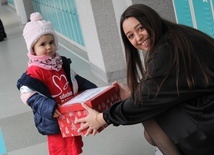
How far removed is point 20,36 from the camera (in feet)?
37.8

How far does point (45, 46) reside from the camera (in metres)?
2.80

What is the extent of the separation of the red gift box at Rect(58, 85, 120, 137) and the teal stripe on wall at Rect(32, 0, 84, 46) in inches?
186

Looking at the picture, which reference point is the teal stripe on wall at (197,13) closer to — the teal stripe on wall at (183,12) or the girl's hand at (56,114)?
the teal stripe on wall at (183,12)

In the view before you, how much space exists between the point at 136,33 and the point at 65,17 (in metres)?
6.35

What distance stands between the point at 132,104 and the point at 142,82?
125 mm

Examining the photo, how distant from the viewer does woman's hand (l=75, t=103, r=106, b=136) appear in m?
2.50

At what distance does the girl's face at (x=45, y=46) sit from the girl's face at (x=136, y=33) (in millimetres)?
612

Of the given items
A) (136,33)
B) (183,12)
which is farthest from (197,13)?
(136,33)

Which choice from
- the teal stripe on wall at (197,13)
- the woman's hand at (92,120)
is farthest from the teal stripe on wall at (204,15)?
the woman's hand at (92,120)

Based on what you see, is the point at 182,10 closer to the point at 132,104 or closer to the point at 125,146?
the point at 125,146

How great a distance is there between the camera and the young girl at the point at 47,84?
270 cm

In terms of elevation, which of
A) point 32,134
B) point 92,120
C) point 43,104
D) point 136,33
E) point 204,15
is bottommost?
point 32,134

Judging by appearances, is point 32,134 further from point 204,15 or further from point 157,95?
point 157,95

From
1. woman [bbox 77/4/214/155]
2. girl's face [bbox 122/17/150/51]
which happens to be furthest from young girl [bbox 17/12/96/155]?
girl's face [bbox 122/17/150/51]
